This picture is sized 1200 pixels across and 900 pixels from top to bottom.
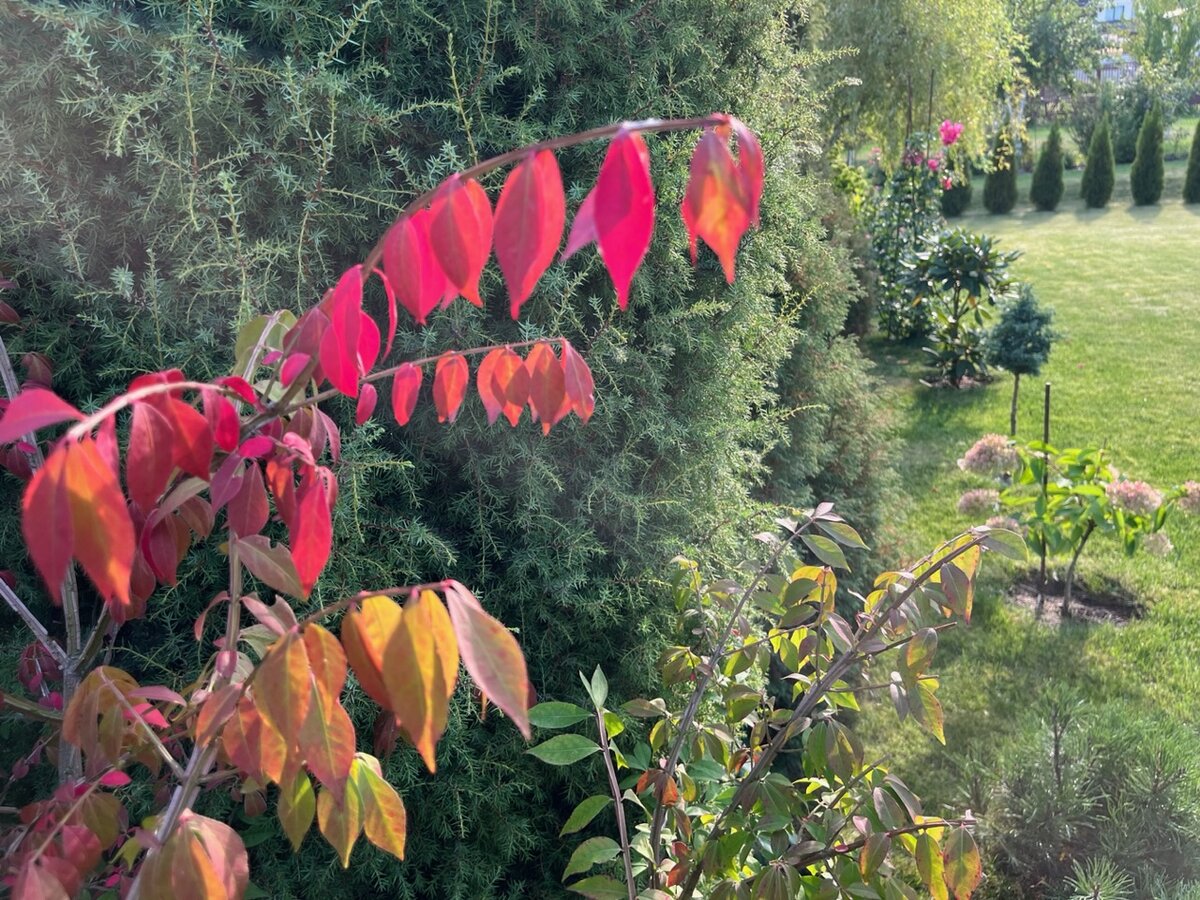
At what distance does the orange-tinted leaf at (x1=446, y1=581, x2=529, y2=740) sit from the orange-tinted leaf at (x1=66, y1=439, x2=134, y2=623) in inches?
8.8

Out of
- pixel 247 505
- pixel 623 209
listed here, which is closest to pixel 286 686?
pixel 247 505

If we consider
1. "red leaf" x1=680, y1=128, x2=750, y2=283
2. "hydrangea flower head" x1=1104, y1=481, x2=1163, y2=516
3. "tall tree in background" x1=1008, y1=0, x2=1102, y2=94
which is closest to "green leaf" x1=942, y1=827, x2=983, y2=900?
"red leaf" x1=680, y1=128, x2=750, y2=283

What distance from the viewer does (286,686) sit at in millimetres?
699

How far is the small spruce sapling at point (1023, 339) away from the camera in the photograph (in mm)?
6238

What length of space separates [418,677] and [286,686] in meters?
0.11

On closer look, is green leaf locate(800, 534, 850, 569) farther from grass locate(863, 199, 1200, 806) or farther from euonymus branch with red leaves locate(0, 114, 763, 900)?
grass locate(863, 199, 1200, 806)

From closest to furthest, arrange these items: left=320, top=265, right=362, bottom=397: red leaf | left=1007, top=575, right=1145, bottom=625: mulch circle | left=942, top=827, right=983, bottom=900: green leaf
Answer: left=320, top=265, right=362, bottom=397: red leaf < left=942, top=827, right=983, bottom=900: green leaf < left=1007, top=575, right=1145, bottom=625: mulch circle

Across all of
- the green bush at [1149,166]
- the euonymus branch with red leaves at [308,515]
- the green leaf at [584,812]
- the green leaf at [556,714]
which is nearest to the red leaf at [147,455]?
the euonymus branch with red leaves at [308,515]

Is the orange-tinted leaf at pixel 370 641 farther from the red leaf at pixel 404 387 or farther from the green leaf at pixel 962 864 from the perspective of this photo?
the green leaf at pixel 962 864

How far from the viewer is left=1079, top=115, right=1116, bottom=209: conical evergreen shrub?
17297 mm

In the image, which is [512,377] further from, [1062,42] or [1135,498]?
[1062,42]

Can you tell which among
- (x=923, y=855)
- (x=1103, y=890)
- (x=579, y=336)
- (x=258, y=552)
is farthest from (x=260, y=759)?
(x=1103, y=890)

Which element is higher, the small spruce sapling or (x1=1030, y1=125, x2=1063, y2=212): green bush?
(x1=1030, y1=125, x2=1063, y2=212): green bush

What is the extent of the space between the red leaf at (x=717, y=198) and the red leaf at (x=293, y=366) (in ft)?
1.45
